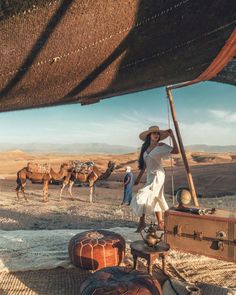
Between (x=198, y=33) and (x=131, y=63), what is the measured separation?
64 centimetres

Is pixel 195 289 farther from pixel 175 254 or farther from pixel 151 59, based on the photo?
pixel 151 59

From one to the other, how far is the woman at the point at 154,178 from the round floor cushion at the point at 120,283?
257 centimetres

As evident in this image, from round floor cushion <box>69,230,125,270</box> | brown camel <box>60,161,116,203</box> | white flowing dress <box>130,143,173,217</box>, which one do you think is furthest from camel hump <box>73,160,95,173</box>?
round floor cushion <box>69,230,125,270</box>

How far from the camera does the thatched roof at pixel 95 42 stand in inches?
97.5

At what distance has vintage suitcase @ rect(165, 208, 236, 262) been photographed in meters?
4.39

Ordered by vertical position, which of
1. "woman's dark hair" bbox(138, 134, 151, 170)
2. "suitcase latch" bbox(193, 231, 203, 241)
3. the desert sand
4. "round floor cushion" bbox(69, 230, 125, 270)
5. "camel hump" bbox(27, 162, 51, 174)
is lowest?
the desert sand

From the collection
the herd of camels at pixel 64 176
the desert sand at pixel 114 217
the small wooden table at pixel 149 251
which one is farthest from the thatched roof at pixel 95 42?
the herd of camels at pixel 64 176

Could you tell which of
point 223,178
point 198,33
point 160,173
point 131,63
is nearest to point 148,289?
point 131,63

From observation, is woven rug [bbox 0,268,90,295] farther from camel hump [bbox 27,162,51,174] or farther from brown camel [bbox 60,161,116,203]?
camel hump [bbox 27,162,51,174]

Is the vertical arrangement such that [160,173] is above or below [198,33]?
below

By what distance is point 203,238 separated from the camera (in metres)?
Answer: 4.55

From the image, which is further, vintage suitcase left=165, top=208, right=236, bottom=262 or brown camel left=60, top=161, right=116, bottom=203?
brown camel left=60, top=161, right=116, bottom=203

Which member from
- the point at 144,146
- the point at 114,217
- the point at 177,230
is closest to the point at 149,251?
the point at 177,230

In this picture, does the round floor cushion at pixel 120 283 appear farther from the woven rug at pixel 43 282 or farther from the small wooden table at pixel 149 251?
the woven rug at pixel 43 282
